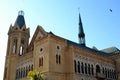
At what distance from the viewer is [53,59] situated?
44625mm

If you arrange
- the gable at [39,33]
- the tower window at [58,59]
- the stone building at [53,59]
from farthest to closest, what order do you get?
the gable at [39,33], the tower window at [58,59], the stone building at [53,59]

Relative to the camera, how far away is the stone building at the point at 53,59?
45.1 m

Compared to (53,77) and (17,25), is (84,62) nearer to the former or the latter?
(53,77)

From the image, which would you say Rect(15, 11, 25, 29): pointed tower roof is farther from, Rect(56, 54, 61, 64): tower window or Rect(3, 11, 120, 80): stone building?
Rect(56, 54, 61, 64): tower window

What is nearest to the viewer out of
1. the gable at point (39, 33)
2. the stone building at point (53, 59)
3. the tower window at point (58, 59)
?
the stone building at point (53, 59)

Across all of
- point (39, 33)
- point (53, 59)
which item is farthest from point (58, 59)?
point (39, 33)

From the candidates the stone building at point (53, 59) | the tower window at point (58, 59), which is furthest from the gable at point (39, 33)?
the tower window at point (58, 59)

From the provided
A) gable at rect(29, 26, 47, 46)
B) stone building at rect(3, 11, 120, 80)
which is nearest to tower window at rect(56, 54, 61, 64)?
stone building at rect(3, 11, 120, 80)

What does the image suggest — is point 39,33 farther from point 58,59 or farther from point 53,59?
point 53,59

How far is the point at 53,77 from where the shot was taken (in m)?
43.3

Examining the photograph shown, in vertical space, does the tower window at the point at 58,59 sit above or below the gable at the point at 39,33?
below

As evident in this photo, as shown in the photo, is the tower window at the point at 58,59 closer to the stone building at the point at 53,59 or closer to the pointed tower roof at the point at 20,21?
the stone building at the point at 53,59

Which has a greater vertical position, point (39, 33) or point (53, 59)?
point (39, 33)

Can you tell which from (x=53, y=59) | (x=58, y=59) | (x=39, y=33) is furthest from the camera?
(x=39, y=33)
